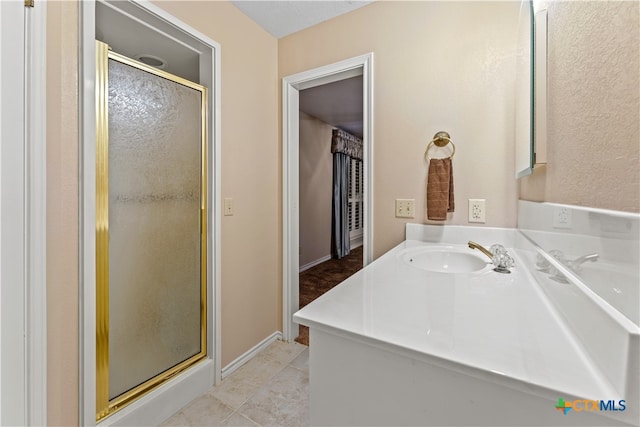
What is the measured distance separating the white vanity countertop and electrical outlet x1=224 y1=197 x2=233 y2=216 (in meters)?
1.14

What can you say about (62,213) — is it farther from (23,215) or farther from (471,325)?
(471,325)

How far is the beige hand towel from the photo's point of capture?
1.55 metres

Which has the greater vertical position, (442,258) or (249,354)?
(442,258)

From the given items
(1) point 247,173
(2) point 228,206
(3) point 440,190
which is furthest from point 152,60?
(3) point 440,190

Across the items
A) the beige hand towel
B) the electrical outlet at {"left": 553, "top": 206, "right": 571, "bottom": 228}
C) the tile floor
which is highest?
the beige hand towel

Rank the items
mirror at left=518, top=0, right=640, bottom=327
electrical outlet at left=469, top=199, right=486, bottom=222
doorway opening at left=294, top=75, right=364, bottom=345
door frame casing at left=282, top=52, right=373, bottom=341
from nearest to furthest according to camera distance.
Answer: mirror at left=518, top=0, right=640, bottom=327 → electrical outlet at left=469, top=199, right=486, bottom=222 → door frame casing at left=282, top=52, right=373, bottom=341 → doorway opening at left=294, top=75, right=364, bottom=345

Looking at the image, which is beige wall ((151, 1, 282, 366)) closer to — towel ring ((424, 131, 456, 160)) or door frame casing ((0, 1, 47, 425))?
door frame casing ((0, 1, 47, 425))

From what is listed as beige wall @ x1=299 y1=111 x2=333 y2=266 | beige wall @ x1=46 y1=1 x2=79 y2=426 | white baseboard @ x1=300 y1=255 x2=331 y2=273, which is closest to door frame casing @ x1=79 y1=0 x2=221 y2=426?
beige wall @ x1=46 y1=1 x2=79 y2=426

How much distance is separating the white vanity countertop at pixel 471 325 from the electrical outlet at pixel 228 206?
1144 millimetres

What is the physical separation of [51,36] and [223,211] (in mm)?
1046

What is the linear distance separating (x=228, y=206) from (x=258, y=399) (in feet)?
3.74

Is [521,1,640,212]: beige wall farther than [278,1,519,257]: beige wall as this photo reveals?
No

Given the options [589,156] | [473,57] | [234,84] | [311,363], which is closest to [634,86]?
[589,156]

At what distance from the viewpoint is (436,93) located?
1.63 m
